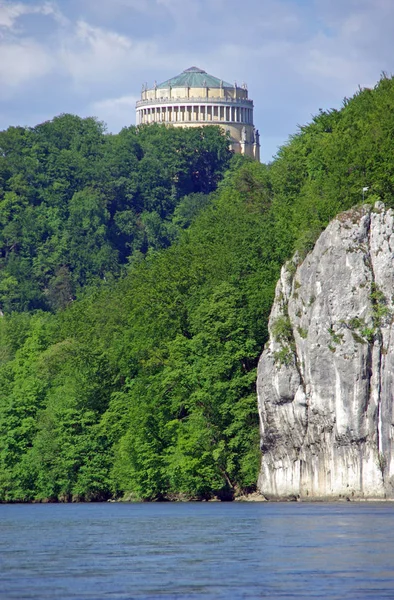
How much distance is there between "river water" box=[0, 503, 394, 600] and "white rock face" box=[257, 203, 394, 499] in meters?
5.47

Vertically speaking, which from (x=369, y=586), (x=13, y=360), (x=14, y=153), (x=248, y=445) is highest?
(x=14, y=153)

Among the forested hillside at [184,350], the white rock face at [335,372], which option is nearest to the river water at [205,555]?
the white rock face at [335,372]

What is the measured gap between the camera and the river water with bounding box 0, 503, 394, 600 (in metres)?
45.6

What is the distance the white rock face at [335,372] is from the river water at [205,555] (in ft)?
17.9

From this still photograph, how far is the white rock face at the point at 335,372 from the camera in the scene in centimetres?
8156

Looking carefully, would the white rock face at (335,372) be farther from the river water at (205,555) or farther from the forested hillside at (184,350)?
the river water at (205,555)

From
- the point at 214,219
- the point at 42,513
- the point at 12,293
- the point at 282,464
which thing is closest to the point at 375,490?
the point at 282,464

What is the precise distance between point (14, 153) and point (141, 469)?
109746 mm

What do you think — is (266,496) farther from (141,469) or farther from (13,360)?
(13,360)

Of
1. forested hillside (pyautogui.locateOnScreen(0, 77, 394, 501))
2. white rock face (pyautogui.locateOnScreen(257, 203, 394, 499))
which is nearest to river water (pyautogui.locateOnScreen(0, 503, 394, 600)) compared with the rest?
white rock face (pyautogui.locateOnScreen(257, 203, 394, 499))

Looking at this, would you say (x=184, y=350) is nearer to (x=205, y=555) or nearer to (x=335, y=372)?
(x=335, y=372)

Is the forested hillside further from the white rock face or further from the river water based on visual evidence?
the river water

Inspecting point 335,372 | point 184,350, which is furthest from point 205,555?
point 184,350

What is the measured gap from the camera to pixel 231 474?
3595 inches
